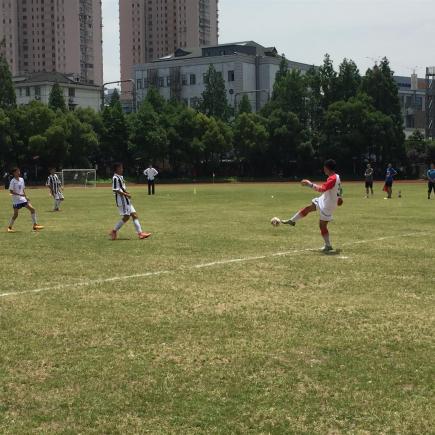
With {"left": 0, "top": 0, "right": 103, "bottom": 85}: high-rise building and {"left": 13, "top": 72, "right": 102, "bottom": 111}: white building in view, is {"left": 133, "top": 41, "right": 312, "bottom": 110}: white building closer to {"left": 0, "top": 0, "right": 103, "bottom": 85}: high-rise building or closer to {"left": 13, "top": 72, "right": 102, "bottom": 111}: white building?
{"left": 13, "top": 72, "right": 102, "bottom": 111}: white building

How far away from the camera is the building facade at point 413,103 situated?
102 metres

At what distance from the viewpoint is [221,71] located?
354ft

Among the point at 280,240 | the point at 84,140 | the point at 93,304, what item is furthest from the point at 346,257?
the point at 84,140

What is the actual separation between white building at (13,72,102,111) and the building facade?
53821 millimetres

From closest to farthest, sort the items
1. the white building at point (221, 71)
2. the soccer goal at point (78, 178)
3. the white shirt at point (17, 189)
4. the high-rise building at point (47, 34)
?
the white shirt at point (17, 189)
the soccer goal at point (78, 178)
the white building at point (221, 71)
the high-rise building at point (47, 34)

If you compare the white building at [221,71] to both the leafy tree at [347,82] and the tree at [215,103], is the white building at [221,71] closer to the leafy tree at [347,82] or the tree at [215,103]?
the tree at [215,103]

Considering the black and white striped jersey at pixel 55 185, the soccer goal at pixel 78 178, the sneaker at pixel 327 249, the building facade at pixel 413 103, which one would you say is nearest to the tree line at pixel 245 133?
the soccer goal at pixel 78 178

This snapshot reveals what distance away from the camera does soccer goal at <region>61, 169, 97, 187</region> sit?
64.6m

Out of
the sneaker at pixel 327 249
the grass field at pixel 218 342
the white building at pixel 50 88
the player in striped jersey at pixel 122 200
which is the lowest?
the grass field at pixel 218 342

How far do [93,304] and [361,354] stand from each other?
367cm

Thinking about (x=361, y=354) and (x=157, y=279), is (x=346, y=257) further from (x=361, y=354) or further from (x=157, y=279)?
(x=361, y=354)

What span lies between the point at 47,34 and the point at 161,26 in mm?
27542

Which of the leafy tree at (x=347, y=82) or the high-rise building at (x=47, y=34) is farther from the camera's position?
the high-rise building at (x=47, y=34)

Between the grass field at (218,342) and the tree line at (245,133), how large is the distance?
2312 inches
